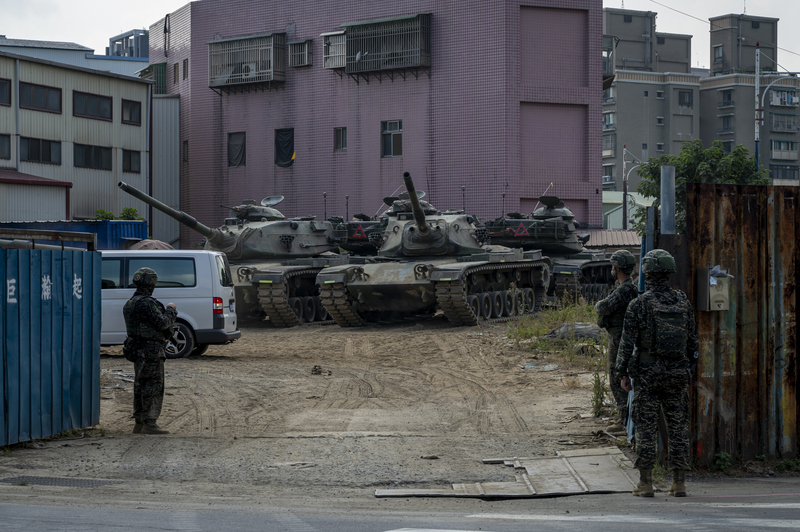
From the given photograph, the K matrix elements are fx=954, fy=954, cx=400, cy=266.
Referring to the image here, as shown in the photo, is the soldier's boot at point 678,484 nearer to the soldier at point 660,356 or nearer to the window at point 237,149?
the soldier at point 660,356

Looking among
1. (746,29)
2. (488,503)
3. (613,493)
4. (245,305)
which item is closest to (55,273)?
(488,503)

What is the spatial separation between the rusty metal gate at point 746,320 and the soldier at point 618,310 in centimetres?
106

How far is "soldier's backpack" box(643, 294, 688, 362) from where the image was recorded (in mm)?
6418

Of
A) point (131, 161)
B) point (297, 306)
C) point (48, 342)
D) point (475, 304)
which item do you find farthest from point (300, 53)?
point (48, 342)

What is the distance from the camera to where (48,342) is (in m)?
8.23

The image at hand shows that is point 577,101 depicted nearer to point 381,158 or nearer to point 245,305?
point 381,158

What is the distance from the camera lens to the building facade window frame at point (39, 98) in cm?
3150

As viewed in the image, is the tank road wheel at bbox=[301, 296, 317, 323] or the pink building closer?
the tank road wheel at bbox=[301, 296, 317, 323]

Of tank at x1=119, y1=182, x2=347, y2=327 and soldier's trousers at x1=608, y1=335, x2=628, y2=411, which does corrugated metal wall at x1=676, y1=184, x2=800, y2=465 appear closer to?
soldier's trousers at x1=608, y1=335, x2=628, y2=411

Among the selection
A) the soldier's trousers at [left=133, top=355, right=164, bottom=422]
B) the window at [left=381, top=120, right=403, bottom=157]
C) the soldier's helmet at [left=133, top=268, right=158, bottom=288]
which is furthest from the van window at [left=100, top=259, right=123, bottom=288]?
the window at [left=381, top=120, right=403, bottom=157]

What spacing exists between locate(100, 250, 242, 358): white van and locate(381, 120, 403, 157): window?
20.0 m

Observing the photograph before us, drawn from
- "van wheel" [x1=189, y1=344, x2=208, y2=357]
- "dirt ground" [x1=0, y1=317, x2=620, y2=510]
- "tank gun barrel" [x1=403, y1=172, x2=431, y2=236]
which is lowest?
"dirt ground" [x1=0, y1=317, x2=620, y2=510]

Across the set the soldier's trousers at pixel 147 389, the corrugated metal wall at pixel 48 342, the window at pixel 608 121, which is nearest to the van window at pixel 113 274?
the corrugated metal wall at pixel 48 342

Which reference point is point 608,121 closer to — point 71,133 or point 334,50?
point 334,50
